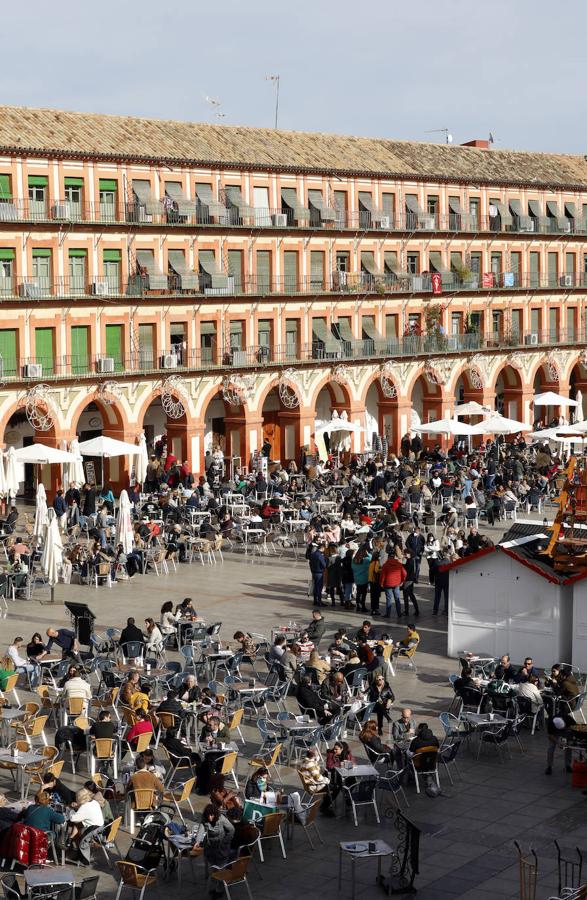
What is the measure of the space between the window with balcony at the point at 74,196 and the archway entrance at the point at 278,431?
13.3 meters

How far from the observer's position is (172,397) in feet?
187

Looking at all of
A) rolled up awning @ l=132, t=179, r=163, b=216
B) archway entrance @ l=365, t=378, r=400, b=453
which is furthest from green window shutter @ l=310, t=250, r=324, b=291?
rolled up awning @ l=132, t=179, r=163, b=216

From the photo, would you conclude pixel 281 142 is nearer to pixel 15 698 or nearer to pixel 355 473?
pixel 355 473

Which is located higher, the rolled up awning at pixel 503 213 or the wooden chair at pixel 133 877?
the rolled up awning at pixel 503 213

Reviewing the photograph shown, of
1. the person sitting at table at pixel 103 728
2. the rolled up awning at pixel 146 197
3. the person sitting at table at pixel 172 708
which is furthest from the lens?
the rolled up awning at pixel 146 197

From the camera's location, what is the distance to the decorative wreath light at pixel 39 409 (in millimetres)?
51531

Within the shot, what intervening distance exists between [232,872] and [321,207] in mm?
47228

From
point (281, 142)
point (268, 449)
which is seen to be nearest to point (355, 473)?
point (268, 449)

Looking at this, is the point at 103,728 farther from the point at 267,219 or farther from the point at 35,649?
the point at 267,219

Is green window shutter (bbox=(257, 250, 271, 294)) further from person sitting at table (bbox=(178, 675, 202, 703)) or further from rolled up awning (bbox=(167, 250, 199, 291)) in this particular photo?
person sitting at table (bbox=(178, 675, 202, 703))

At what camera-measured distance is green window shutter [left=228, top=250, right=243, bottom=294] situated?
195 ft

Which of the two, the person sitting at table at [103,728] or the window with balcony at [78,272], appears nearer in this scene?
the person sitting at table at [103,728]

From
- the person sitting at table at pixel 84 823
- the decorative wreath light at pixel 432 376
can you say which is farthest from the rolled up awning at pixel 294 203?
the person sitting at table at pixel 84 823

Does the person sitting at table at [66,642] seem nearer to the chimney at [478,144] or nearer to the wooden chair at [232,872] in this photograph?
the wooden chair at [232,872]
